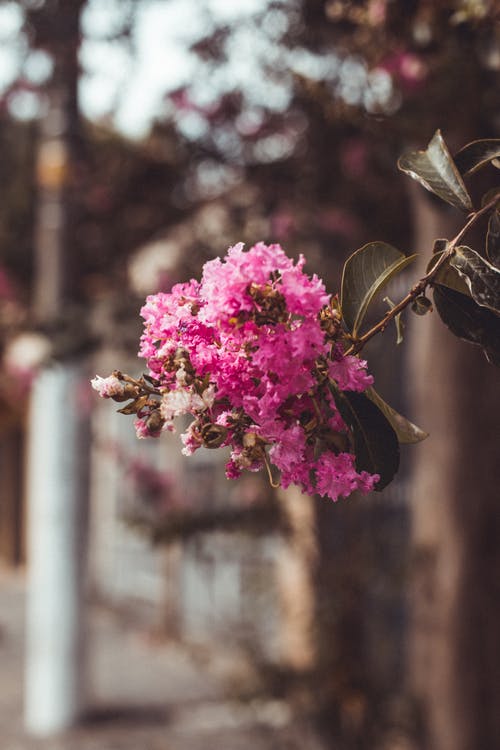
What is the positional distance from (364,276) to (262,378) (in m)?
0.19

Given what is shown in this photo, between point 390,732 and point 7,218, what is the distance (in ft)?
13.3

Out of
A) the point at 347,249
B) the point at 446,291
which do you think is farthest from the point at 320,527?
the point at 446,291

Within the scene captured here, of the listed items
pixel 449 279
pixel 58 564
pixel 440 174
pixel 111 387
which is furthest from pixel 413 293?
pixel 58 564

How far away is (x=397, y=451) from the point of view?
3.02ft

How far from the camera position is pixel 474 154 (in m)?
1.08

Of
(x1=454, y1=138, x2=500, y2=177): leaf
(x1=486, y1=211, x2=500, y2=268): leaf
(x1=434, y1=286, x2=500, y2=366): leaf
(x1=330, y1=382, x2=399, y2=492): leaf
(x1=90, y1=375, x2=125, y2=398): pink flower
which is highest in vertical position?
(x1=454, y1=138, x2=500, y2=177): leaf

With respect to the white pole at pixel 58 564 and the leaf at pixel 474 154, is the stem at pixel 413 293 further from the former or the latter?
the white pole at pixel 58 564


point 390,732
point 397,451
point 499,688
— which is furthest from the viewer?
point 390,732

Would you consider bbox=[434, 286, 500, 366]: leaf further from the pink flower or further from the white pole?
the white pole

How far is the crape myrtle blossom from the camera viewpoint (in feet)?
2.91

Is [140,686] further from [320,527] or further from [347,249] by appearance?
[347,249]

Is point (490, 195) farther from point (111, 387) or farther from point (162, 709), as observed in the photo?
point (162, 709)

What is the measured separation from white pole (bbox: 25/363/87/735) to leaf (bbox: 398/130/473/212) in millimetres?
3935

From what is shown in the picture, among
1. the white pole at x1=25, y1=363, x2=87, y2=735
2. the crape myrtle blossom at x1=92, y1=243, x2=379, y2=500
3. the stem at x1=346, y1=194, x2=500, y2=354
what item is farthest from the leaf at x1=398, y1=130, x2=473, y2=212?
the white pole at x1=25, y1=363, x2=87, y2=735
